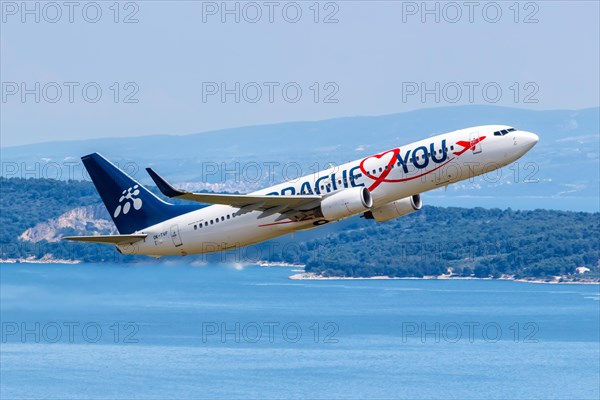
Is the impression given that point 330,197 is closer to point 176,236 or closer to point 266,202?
point 266,202

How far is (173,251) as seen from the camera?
80.2m

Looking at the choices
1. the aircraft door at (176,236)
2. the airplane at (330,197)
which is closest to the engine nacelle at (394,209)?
the airplane at (330,197)

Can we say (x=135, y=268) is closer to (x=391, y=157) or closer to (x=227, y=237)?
(x=227, y=237)

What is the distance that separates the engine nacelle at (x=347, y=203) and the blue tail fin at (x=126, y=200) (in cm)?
1225

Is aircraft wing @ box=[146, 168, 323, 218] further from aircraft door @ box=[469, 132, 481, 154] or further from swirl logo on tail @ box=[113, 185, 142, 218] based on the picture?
swirl logo on tail @ box=[113, 185, 142, 218]

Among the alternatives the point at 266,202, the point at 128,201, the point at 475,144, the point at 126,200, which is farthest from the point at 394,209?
the point at 126,200

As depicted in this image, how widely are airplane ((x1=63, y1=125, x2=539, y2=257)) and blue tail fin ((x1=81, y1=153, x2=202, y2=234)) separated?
24 cm

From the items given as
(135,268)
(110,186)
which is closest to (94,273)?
(135,268)

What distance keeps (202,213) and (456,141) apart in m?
17.9

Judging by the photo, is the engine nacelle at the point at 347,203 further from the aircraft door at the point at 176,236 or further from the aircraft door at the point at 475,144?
the aircraft door at the point at 176,236

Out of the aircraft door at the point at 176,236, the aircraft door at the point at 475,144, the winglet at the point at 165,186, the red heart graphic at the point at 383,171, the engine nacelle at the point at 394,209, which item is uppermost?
the aircraft door at the point at 475,144

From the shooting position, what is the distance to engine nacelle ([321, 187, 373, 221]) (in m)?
70.4

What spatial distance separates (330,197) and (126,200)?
1858 cm

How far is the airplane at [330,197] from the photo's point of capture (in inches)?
2778
